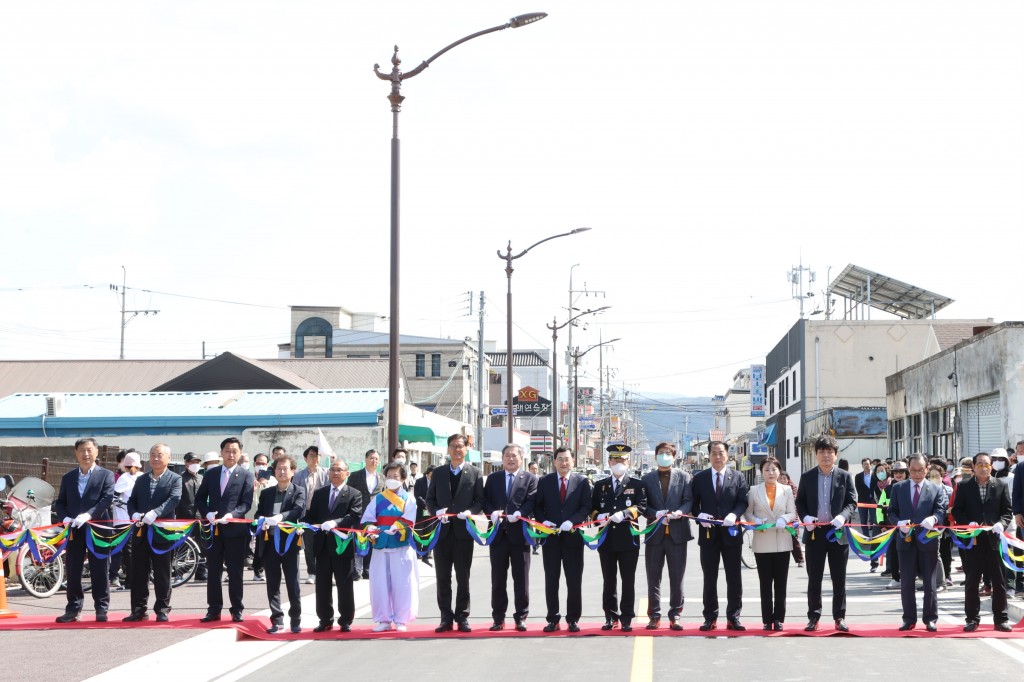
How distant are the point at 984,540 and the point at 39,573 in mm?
11902

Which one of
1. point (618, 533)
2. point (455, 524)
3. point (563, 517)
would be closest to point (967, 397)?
point (618, 533)

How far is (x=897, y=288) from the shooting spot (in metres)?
56.7

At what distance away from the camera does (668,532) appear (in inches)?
489

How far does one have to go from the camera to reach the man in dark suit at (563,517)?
40.7 ft

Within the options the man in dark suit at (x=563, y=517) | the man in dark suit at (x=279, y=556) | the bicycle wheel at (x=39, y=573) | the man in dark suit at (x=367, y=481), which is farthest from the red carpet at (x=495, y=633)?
the man in dark suit at (x=367, y=481)

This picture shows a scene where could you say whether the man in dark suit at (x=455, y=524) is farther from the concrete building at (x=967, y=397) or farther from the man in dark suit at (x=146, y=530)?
the concrete building at (x=967, y=397)

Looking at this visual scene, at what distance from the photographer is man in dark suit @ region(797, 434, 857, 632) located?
12078 mm

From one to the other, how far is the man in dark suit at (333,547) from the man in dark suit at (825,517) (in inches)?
189

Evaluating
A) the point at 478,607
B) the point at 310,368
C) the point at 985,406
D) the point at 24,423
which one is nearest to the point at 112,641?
the point at 478,607

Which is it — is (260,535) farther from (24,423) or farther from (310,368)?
(310,368)

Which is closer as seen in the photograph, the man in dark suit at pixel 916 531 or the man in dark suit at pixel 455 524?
the man in dark suit at pixel 916 531

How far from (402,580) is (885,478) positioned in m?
10.4

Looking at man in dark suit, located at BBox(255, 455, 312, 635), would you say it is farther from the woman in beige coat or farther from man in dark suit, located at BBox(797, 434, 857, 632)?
man in dark suit, located at BBox(797, 434, 857, 632)

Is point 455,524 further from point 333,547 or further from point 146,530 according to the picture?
point 146,530
